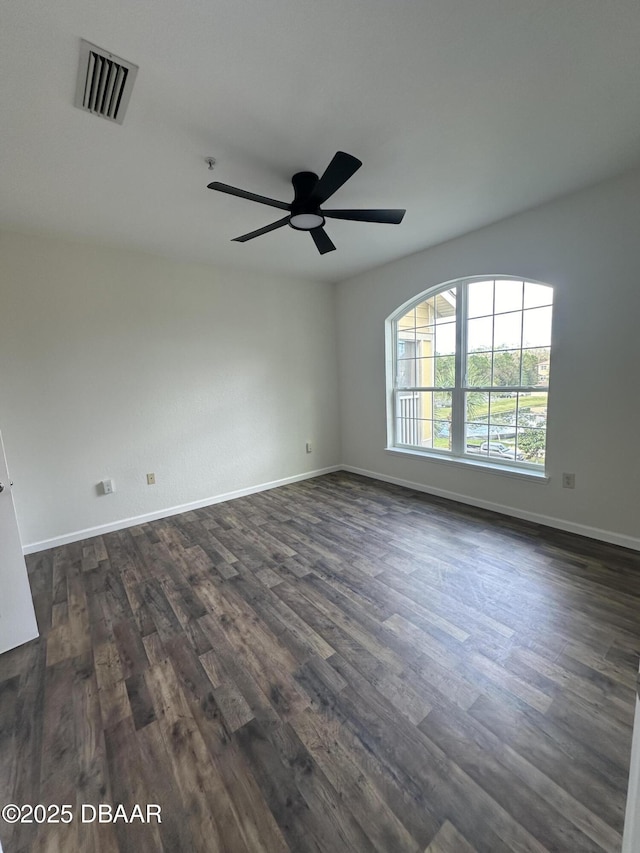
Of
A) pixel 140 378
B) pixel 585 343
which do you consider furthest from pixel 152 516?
pixel 585 343

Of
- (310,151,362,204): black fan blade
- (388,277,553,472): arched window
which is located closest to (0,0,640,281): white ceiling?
(310,151,362,204): black fan blade

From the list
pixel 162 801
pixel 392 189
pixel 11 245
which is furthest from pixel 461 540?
pixel 11 245

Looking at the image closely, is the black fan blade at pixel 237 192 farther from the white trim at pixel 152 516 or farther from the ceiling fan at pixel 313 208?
the white trim at pixel 152 516

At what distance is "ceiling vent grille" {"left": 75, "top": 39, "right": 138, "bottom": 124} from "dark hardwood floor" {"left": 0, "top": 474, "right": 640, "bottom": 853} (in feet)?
8.56

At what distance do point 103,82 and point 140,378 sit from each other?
228cm

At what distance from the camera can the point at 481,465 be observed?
328 cm

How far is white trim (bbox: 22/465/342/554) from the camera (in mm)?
2900

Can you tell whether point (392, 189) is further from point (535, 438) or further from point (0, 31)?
point (535, 438)

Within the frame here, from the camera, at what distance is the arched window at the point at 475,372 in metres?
2.91

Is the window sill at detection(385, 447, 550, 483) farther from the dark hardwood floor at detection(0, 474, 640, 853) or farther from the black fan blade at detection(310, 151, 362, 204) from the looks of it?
the black fan blade at detection(310, 151, 362, 204)

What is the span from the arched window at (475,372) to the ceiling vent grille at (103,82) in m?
2.91

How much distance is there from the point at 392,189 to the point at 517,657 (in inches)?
112

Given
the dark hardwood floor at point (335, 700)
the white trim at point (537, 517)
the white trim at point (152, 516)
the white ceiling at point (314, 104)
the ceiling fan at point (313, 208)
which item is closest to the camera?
the dark hardwood floor at point (335, 700)

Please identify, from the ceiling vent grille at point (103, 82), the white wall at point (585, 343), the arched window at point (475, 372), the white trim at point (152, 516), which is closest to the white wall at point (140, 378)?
the white trim at point (152, 516)
